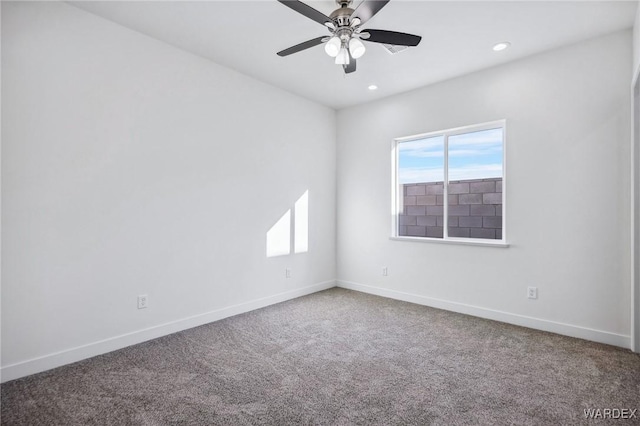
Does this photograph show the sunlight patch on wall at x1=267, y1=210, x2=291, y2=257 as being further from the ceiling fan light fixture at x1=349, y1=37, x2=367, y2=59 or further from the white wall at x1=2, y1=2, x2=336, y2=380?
the ceiling fan light fixture at x1=349, y1=37, x2=367, y2=59

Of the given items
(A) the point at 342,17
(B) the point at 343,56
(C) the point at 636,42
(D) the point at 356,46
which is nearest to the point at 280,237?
(B) the point at 343,56

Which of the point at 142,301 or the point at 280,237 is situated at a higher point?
the point at 280,237

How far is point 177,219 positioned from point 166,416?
1718 mm

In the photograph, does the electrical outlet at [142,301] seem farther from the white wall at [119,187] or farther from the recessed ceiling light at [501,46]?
the recessed ceiling light at [501,46]

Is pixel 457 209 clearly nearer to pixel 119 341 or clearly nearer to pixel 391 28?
pixel 391 28

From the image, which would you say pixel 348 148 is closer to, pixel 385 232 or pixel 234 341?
pixel 385 232

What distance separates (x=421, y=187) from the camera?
4.23m

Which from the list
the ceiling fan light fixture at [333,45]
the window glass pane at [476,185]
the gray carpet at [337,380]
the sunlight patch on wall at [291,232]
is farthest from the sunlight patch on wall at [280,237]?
the ceiling fan light fixture at [333,45]

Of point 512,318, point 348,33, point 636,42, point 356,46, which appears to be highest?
point 636,42

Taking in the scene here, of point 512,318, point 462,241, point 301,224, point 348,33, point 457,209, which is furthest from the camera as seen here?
point 301,224

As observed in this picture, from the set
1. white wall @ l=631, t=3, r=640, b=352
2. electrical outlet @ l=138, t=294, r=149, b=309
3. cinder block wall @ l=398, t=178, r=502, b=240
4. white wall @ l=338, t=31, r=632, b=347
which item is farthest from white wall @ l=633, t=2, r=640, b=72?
electrical outlet @ l=138, t=294, r=149, b=309

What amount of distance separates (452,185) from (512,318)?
157 centimetres

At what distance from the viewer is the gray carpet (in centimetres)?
185

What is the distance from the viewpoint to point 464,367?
2396 mm
